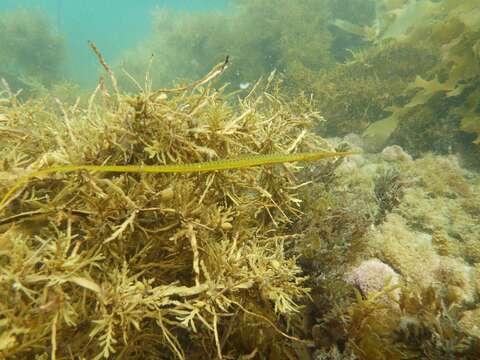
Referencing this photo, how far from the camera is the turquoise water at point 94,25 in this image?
18.8 meters

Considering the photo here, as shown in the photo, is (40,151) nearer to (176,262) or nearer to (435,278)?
(176,262)

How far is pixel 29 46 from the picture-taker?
15.1 meters

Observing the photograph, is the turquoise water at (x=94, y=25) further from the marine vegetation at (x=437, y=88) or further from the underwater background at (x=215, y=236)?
the underwater background at (x=215, y=236)

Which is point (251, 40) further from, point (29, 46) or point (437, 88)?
point (29, 46)

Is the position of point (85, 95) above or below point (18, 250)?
above

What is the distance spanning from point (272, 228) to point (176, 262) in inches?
33.7

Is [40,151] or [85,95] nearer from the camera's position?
[40,151]

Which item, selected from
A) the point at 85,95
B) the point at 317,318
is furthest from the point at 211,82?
the point at 85,95

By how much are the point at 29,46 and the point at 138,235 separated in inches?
686

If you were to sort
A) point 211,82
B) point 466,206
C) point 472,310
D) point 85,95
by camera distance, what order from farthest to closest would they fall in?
1. point 85,95
2. point 466,206
3. point 472,310
4. point 211,82

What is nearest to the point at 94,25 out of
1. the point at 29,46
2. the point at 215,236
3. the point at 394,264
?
the point at 29,46

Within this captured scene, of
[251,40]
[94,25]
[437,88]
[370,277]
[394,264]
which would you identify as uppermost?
[94,25]

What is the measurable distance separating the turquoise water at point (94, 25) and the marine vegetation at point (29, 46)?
110 cm

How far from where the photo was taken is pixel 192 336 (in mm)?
1916
